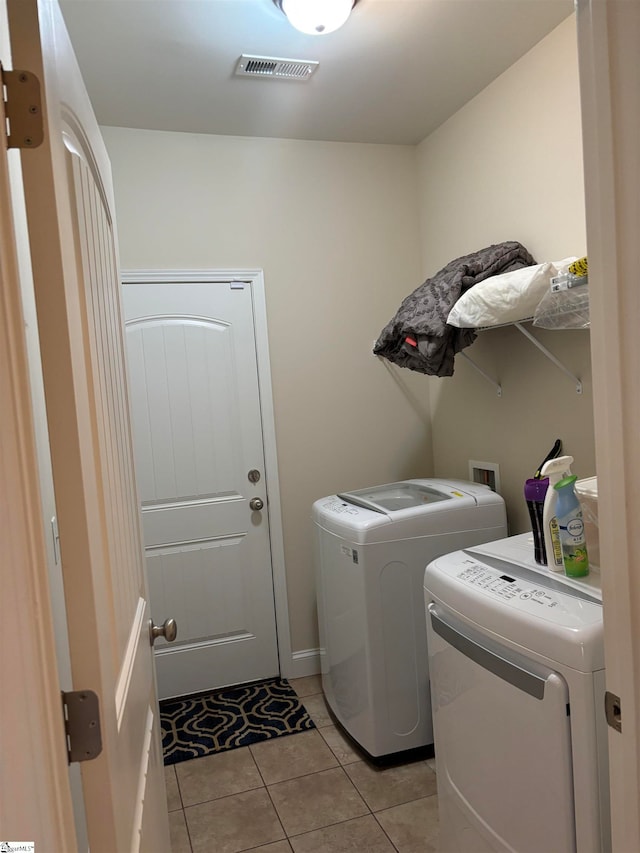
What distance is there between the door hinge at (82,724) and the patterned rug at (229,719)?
6.64 feet

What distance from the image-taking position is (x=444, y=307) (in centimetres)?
232

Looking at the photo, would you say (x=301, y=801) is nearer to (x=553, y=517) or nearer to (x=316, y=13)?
(x=553, y=517)

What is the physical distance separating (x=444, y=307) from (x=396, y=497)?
87 centimetres

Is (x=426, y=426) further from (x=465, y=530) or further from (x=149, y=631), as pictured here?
(x=149, y=631)

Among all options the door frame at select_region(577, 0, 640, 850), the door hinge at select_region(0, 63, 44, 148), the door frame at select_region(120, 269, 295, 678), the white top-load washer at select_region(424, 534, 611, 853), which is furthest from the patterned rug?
the door hinge at select_region(0, 63, 44, 148)

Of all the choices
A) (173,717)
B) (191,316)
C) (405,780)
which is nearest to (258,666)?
(173,717)

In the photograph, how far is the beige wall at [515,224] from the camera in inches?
85.4

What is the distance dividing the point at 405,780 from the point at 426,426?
65.2 inches

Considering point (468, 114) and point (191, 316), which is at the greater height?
point (468, 114)

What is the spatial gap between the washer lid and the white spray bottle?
0.83m

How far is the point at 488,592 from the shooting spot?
5.04 ft

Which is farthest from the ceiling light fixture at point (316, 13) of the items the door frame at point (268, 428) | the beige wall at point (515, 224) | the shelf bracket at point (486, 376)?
the shelf bracket at point (486, 376)

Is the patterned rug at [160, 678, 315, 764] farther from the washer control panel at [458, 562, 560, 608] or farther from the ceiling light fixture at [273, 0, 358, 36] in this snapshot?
the ceiling light fixture at [273, 0, 358, 36]

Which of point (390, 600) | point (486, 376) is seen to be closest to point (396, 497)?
point (390, 600)
